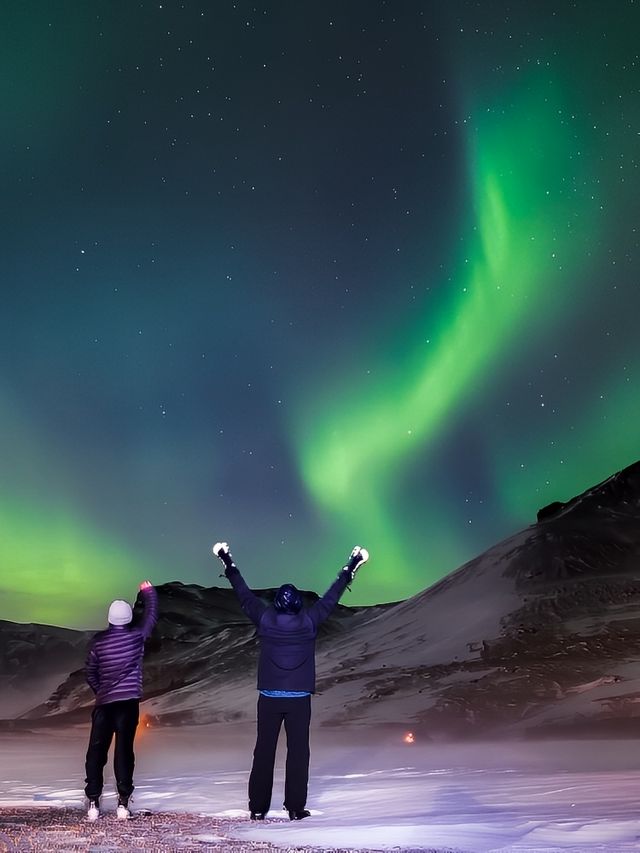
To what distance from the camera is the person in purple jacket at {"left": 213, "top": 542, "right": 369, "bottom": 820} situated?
931 centimetres

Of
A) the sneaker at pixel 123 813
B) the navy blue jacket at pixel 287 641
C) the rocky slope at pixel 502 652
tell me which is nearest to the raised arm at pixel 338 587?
the navy blue jacket at pixel 287 641

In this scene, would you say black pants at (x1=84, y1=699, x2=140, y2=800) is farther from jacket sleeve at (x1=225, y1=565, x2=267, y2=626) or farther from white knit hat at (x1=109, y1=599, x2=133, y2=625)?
jacket sleeve at (x1=225, y1=565, x2=267, y2=626)

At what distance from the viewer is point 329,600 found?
9695 mm

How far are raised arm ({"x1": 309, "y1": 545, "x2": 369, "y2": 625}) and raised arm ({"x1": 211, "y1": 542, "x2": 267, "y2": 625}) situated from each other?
1.68ft

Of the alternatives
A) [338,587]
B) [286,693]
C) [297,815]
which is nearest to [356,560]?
[338,587]

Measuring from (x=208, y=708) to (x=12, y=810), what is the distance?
109188 millimetres

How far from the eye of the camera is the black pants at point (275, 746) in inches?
366

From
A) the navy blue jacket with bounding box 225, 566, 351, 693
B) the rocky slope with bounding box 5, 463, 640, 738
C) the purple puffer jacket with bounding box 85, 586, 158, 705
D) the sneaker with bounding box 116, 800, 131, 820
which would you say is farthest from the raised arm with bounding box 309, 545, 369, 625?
the rocky slope with bounding box 5, 463, 640, 738

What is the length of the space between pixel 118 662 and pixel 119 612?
19.1 inches

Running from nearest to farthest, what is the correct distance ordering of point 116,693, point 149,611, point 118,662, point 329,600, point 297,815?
point 297,815 < point 329,600 < point 116,693 < point 118,662 < point 149,611

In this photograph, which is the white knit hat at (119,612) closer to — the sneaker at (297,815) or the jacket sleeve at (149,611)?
the jacket sleeve at (149,611)

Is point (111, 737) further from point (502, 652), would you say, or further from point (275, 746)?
point (502, 652)

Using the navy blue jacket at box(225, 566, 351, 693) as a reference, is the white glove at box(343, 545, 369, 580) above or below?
above

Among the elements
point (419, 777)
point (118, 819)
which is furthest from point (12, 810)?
point (419, 777)
